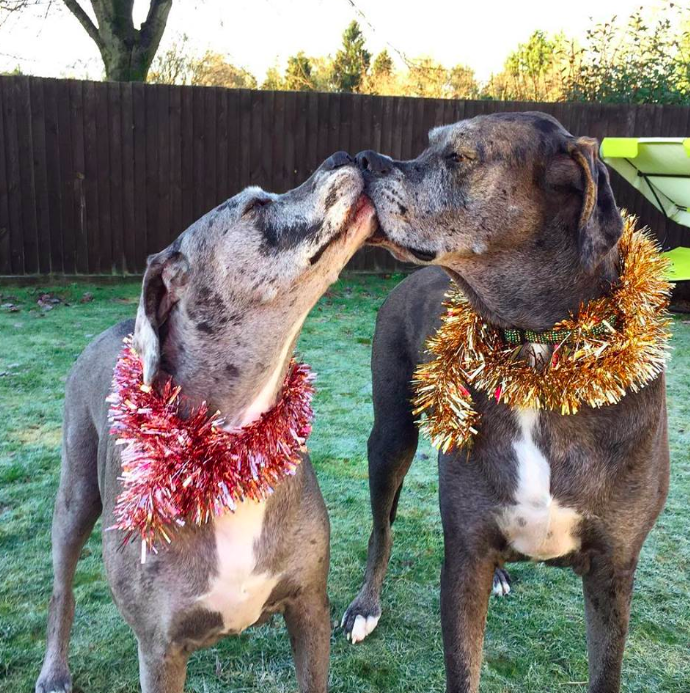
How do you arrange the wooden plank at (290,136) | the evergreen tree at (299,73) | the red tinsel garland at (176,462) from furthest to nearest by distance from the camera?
the evergreen tree at (299,73), the wooden plank at (290,136), the red tinsel garland at (176,462)

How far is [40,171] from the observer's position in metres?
8.74

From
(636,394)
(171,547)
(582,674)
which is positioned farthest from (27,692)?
(636,394)

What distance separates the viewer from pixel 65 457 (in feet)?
9.11

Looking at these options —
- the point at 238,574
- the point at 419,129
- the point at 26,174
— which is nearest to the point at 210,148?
the point at 26,174

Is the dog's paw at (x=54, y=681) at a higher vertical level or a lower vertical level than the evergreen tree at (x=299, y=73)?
lower

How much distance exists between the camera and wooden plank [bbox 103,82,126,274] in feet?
28.8

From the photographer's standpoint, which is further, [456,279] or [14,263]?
A: [14,263]

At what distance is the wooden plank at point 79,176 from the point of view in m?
8.69

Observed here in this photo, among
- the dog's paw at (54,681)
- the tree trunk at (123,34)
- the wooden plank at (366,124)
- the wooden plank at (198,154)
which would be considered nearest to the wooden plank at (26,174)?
the wooden plank at (198,154)

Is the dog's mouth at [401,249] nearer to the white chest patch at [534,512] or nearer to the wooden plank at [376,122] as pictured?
the white chest patch at [534,512]

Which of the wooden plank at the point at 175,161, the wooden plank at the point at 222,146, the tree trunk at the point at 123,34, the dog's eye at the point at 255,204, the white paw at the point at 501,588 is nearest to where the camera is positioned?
the dog's eye at the point at 255,204

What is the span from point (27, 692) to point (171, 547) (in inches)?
44.5

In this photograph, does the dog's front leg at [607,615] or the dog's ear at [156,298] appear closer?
the dog's ear at [156,298]

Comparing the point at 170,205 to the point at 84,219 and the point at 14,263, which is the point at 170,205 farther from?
the point at 14,263
